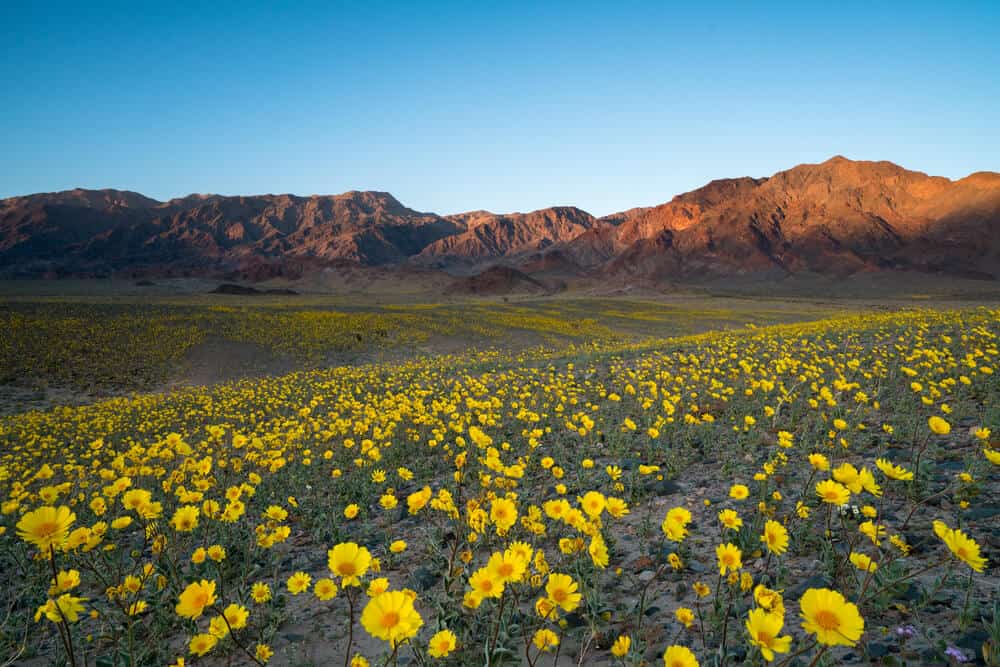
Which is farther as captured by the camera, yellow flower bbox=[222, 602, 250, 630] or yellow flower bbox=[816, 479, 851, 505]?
yellow flower bbox=[816, 479, 851, 505]

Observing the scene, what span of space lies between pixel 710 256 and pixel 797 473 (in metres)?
159

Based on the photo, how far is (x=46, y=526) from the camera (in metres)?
2.17

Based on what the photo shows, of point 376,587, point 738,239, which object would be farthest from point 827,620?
point 738,239

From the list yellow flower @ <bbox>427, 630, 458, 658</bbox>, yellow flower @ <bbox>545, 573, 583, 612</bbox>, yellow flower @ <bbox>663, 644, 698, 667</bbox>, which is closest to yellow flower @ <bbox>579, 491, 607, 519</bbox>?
yellow flower @ <bbox>545, 573, 583, 612</bbox>

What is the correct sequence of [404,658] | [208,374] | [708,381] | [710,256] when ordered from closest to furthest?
[404,658]
[708,381]
[208,374]
[710,256]

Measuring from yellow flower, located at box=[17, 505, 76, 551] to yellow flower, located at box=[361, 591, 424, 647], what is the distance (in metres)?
1.38

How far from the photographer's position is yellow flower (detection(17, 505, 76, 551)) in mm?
2070

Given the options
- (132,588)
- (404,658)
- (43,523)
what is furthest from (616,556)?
→ (43,523)

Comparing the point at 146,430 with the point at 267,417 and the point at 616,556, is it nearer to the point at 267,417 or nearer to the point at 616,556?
the point at 267,417

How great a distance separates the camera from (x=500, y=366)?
15328 millimetres

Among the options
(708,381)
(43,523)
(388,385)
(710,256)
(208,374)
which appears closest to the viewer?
(43,523)

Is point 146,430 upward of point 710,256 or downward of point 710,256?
downward

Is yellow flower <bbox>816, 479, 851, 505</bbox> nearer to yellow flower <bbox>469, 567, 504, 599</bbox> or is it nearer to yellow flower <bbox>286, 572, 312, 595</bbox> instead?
yellow flower <bbox>469, 567, 504, 599</bbox>

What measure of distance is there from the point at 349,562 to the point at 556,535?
2.59 meters
